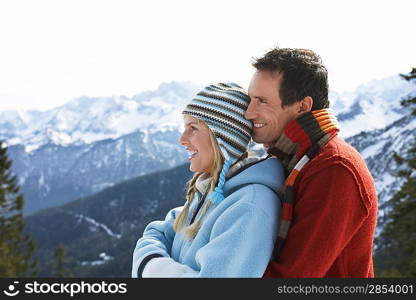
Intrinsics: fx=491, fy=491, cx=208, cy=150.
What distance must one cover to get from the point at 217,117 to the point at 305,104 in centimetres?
80

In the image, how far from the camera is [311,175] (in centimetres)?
384

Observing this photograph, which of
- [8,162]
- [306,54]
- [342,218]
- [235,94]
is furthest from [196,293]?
[8,162]

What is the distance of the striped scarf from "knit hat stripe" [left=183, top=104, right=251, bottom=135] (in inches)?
13.7

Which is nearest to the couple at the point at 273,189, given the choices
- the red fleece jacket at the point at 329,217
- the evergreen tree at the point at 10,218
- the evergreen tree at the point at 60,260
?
the red fleece jacket at the point at 329,217

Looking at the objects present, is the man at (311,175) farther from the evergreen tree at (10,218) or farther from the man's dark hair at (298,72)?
the evergreen tree at (10,218)

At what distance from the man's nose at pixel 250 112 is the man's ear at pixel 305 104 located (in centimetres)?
42

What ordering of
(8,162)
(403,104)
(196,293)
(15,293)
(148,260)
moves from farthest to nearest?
1. (8,162)
2. (403,104)
3. (15,293)
4. (148,260)
5. (196,293)

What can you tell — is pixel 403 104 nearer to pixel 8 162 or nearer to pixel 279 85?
pixel 279 85

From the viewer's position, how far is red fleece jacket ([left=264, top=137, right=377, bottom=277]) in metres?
3.70

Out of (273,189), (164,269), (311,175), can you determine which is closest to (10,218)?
(164,269)

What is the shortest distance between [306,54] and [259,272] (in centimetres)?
188

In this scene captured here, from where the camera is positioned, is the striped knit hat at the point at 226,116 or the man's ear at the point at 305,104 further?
the striped knit hat at the point at 226,116

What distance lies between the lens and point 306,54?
4238 millimetres

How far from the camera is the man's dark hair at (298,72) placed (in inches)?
164
